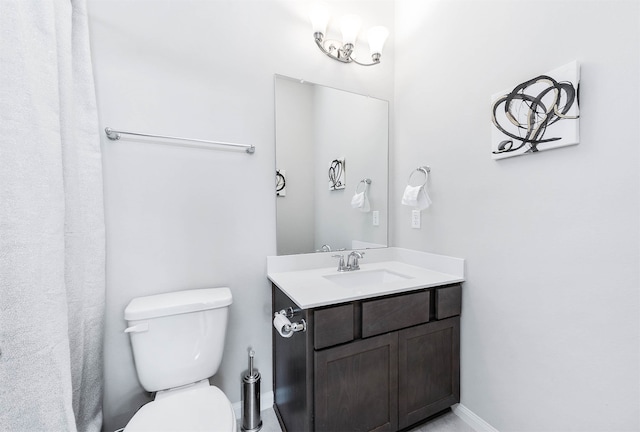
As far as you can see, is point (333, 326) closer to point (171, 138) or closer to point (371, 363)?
point (371, 363)

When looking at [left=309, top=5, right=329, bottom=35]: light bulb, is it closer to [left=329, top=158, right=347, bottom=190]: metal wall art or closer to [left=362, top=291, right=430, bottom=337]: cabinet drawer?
[left=329, top=158, right=347, bottom=190]: metal wall art

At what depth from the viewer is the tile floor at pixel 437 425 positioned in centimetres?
141

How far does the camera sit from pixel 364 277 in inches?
65.4

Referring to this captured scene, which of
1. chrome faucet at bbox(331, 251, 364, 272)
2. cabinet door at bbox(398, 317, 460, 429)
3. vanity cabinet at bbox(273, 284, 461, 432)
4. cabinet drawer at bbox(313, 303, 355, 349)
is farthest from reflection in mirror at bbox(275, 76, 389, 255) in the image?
cabinet door at bbox(398, 317, 460, 429)

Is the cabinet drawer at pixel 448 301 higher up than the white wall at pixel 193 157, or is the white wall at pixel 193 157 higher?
the white wall at pixel 193 157

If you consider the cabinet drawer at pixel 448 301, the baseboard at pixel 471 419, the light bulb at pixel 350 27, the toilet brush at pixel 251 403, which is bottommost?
the baseboard at pixel 471 419

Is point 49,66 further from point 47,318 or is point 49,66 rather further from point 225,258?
point 225,258

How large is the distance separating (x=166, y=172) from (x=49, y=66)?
54 centimetres

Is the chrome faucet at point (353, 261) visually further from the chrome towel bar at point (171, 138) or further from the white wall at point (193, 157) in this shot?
the chrome towel bar at point (171, 138)

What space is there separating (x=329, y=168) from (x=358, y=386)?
1.23m

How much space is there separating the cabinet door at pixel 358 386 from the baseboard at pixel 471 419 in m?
0.47

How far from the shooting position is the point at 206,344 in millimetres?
1230

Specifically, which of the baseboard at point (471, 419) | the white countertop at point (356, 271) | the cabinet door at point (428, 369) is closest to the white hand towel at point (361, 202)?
the white countertop at point (356, 271)

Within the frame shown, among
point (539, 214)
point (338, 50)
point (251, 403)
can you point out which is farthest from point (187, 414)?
point (338, 50)
